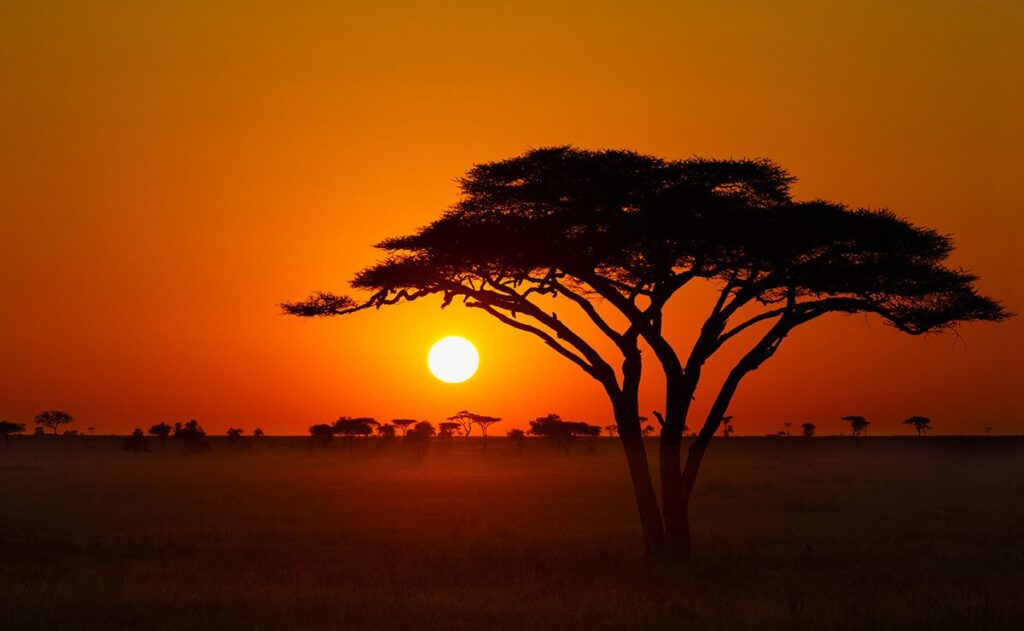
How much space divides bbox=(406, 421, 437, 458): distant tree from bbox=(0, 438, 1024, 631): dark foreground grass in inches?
2293

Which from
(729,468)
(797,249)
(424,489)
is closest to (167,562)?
(797,249)

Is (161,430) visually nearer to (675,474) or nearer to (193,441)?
(193,441)

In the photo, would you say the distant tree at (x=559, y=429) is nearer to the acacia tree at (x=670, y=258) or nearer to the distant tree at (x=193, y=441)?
the distant tree at (x=193, y=441)

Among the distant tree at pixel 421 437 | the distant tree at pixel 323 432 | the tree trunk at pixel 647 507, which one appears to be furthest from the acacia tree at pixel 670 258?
the distant tree at pixel 323 432

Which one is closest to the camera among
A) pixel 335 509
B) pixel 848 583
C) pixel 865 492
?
pixel 848 583

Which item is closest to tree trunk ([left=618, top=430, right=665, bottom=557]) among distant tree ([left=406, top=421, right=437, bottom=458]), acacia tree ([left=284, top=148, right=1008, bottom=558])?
acacia tree ([left=284, top=148, right=1008, bottom=558])

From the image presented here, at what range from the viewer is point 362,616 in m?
17.8

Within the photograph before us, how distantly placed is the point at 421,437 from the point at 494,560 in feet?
297

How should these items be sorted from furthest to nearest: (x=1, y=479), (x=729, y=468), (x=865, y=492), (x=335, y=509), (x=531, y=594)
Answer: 1. (x=729, y=468)
2. (x=1, y=479)
3. (x=865, y=492)
4. (x=335, y=509)
5. (x=531, y=594)

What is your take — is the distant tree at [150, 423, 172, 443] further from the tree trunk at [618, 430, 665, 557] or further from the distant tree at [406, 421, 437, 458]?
the tree trunk at [618, 430, 665, 557]

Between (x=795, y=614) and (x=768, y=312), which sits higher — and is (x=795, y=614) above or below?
below

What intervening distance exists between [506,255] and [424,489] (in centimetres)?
2939

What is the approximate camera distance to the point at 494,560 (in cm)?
2502

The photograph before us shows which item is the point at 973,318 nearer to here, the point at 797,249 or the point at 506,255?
the point at 797,249
